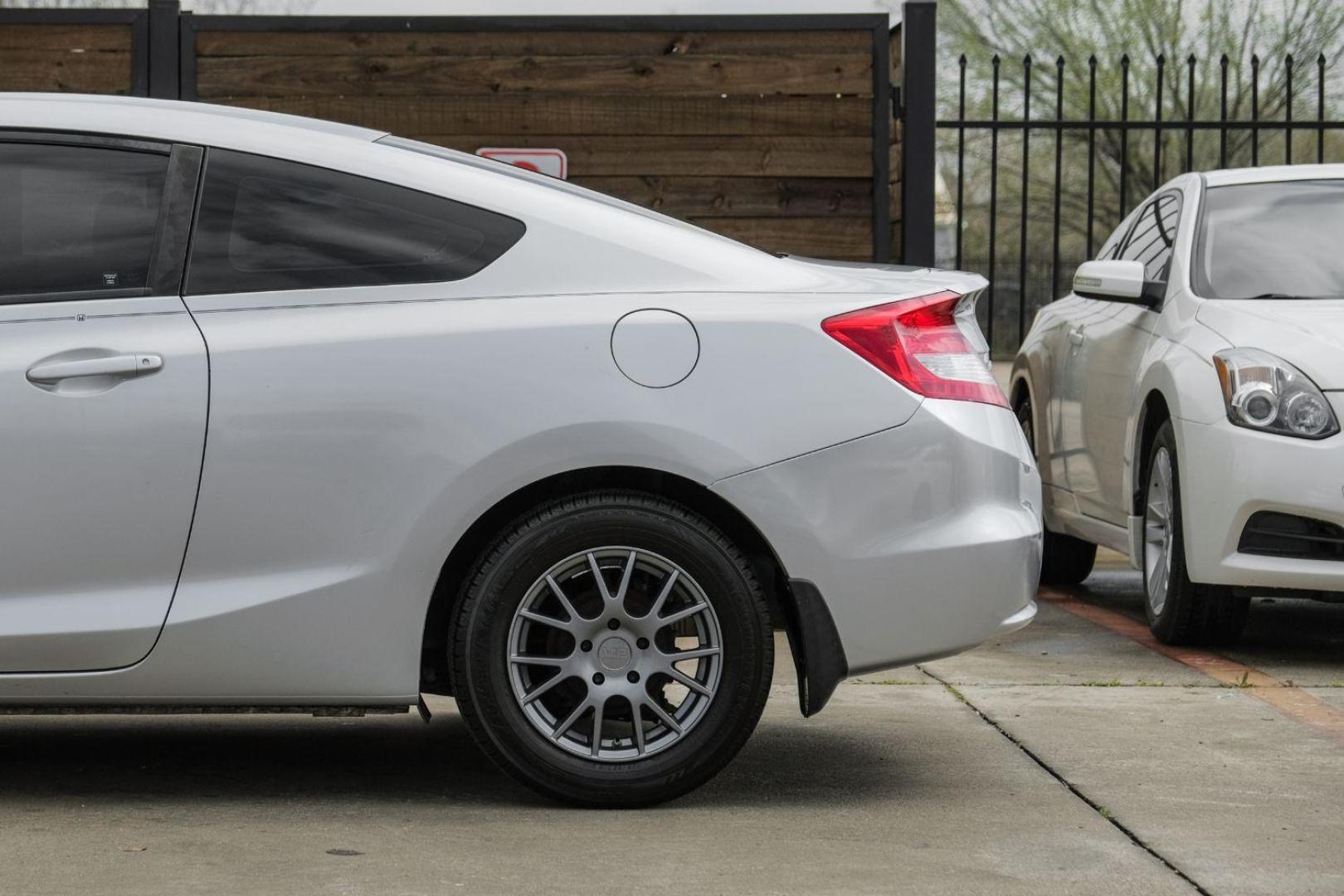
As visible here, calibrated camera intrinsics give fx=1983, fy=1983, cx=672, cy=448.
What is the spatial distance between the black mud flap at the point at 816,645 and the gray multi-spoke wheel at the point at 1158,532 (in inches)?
107

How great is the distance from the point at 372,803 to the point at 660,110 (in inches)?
204

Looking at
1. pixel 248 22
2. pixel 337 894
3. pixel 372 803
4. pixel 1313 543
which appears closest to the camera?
pixel 337 894

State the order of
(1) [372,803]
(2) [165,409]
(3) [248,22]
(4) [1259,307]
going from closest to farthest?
(2) [165,409] < (1) [372,803] < (4) [1259,307] < (3) [248,22]

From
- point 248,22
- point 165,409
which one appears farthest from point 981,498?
point 248,22

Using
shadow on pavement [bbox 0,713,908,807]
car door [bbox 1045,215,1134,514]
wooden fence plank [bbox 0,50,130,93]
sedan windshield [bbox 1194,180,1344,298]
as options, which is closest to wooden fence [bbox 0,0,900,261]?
wooden fence plank [bbox 0,50,130,93]

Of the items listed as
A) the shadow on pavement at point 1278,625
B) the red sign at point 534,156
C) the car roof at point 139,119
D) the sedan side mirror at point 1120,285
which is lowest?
the shadow on pavement at point 1278,625

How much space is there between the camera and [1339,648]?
702 cm

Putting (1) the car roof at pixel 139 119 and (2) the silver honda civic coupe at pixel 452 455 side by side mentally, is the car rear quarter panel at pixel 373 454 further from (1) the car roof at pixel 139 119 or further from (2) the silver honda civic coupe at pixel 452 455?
(1) the car roof at pixel 139 119

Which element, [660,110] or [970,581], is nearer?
[970,581]

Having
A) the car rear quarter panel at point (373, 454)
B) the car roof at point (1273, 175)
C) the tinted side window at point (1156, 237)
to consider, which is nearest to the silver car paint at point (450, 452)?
the car rear quarter panel at point (373, 454)

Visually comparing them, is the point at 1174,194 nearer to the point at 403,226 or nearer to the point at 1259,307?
the point at 1259,307

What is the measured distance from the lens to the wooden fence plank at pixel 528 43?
9.02 metres

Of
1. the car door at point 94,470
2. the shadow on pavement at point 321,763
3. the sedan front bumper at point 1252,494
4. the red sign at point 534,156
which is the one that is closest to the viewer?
the car door at point 94,470

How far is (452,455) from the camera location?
14.1ft
